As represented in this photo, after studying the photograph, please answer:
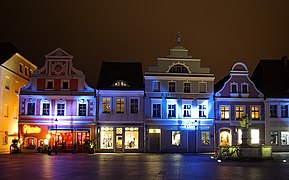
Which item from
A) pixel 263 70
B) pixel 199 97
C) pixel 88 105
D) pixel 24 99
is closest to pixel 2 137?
pixel 24 99

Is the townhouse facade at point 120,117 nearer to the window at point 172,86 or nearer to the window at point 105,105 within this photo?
the window at point 105,105

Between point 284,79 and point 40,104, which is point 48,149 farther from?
point 284,79

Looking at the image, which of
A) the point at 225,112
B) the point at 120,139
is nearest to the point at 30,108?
the point at 120,139

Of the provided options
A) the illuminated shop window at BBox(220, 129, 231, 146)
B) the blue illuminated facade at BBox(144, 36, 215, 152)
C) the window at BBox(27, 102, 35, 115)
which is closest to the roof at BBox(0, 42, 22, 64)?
the window at BBox(27, 102, 35, 115)

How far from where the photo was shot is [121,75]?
58781 mm

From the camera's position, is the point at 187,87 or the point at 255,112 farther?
the point at 255,112

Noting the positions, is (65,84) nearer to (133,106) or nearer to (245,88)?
(133,106)

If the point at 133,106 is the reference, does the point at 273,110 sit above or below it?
below

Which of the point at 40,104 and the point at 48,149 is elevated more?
A: the point at 40,104

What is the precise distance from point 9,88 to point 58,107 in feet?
20.7

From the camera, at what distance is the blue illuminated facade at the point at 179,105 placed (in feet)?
189

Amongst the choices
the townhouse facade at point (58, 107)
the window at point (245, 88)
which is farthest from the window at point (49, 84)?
the window at point (245, 88)

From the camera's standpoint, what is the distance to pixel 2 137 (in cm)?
5412

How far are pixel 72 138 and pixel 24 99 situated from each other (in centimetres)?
736
